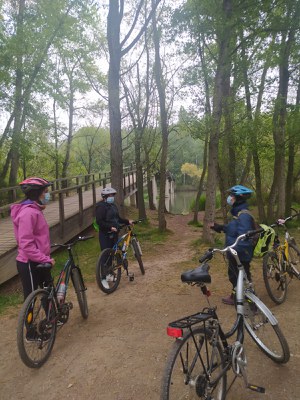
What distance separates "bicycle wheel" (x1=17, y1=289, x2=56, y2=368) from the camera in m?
3.27

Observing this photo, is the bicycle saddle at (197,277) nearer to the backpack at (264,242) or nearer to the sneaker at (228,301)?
the backpack at (264,242)

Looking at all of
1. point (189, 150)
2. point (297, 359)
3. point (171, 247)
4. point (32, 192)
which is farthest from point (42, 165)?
point (189, 150)

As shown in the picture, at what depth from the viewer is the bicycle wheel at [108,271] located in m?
5.46

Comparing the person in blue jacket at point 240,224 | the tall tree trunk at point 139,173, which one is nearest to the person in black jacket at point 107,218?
the person in blue jacket at point 240,224

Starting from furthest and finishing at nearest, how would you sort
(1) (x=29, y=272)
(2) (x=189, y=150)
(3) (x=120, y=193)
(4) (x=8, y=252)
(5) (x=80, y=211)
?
(2) (x=189, y=150) → (5) (x=80, y=211) → (3) (x=120, y=193) → (4) (x=8, y=252) → (1) (x=29, y=272)

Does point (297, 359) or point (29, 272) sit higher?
point (29, 272)

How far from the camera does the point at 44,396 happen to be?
2.93 meters

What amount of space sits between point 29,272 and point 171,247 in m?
6.29

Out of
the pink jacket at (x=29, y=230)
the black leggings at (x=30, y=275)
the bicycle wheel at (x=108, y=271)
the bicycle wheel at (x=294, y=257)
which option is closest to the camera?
the pink jacket at (x=29, y=230)

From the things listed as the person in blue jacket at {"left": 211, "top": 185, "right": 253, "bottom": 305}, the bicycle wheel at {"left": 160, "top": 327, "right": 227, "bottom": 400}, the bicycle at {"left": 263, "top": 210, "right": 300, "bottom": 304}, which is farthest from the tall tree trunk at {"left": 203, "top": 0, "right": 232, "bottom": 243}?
the bicycle wheel at {"left": 160, "top": 327, "right": 227, "bottom": 400}

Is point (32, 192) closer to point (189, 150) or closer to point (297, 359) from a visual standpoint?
point (297, 359)

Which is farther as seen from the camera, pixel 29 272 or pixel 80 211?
pixel 80 211

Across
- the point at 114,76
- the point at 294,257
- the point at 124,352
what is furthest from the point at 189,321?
the point at 114,76

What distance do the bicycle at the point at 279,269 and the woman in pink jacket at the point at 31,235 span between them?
10.3ft
